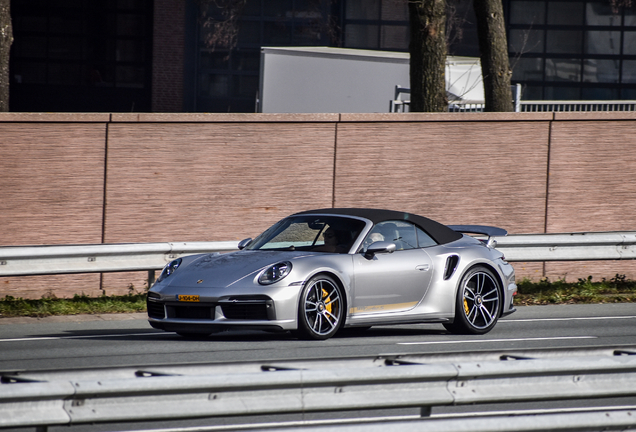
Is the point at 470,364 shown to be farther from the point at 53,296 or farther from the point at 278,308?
the point at 53,296

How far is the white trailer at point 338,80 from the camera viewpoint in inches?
817

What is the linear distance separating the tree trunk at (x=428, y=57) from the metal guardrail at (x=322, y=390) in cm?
1140

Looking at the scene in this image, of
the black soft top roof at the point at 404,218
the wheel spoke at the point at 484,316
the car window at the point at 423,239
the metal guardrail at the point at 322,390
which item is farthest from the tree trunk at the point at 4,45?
the metal guardrail at the point at 322,390

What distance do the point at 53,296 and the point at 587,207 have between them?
8.33 meters

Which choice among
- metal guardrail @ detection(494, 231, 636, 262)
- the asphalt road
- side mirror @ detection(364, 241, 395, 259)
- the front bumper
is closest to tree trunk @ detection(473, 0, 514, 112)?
metal guardrail @ detection(494, 231, 636, 262)

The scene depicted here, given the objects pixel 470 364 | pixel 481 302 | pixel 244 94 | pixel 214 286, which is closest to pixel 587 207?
pixel 481 302

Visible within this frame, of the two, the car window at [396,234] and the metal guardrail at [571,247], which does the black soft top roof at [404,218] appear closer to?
the car window at [396,234]

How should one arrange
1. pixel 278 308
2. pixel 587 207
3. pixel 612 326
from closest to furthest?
1. pixel 278 308
2. pixel 612 326
3. pixel 587 207

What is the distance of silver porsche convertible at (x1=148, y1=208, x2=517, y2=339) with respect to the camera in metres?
8.59

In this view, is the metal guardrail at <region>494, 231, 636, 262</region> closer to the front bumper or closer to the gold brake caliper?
the gold brake caliper

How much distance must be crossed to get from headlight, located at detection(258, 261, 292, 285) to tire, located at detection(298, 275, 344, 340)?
0.23m

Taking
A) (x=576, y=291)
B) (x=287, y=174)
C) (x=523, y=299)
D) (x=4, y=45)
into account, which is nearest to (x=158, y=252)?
(x=287, y=174)

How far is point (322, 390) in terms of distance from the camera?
4.69 m

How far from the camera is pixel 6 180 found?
13.0 meters
